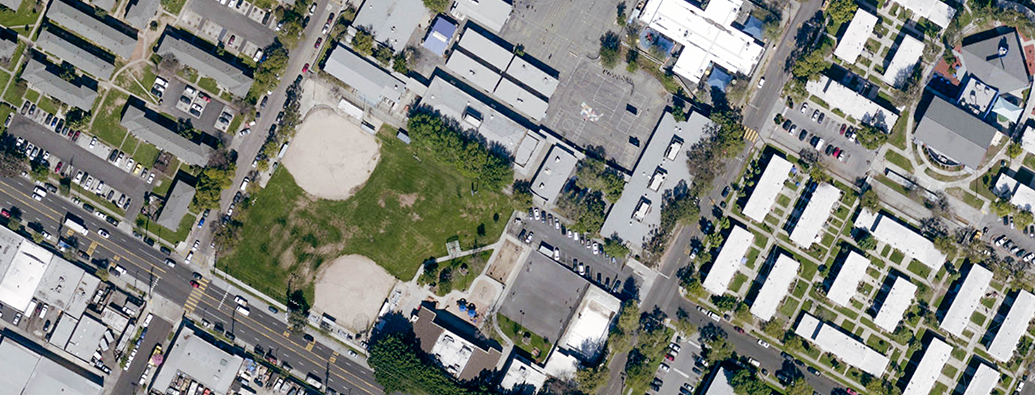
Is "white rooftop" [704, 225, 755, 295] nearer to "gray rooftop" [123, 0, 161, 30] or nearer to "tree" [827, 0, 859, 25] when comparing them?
"tree" [827, 0, 859, 25]

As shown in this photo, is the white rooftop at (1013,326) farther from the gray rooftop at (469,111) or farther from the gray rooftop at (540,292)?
the gray rooftop at (469,111)

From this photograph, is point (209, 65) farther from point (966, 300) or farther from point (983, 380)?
point (983, 380)

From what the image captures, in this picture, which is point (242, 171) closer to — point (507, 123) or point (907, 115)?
point (507, 123)

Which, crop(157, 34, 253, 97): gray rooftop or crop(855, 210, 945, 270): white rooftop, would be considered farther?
crop(855, 210, 945, 270): white rooftop

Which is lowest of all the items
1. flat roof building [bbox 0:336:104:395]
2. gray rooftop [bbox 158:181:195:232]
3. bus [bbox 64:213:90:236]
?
flat roof building [bbox 0:336:104:395]

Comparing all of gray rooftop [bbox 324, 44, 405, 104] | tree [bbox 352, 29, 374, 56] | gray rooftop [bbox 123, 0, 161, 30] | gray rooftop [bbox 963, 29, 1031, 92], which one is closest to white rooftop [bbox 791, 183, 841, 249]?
gray rooftop [bbox 963, 29, 1031, 92]

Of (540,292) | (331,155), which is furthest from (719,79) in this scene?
(331,155)
